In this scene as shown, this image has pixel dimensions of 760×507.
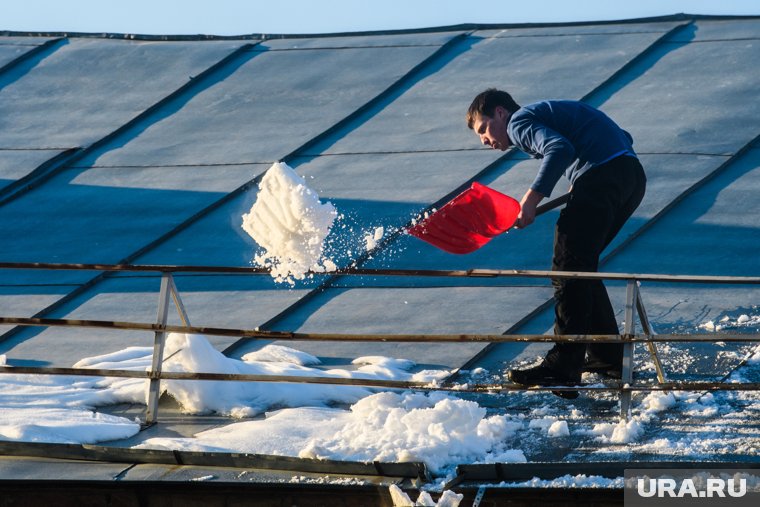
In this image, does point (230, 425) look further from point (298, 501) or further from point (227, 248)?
point (227, 248)

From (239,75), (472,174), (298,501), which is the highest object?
(239,75)

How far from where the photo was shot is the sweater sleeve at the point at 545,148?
18.9 ft

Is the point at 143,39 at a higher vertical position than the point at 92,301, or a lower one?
higher

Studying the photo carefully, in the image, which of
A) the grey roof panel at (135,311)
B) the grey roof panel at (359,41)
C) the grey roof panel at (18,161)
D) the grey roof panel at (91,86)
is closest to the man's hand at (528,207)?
the grey roof panel at (135,311)

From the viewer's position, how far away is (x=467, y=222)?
6.35 m

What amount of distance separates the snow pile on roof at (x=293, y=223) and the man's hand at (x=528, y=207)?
924mm

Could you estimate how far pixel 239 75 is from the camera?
→ 1277cm

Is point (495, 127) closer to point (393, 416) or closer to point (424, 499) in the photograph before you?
point (393, 416)

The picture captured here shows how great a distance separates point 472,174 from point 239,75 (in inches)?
160

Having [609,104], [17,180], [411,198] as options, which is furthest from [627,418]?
[17,180]

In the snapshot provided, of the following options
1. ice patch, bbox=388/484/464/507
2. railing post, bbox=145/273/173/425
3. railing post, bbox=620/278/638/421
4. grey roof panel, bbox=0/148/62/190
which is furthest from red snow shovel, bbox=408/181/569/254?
grey roof panel, bbox=0/148/62/190

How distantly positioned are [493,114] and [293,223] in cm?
117

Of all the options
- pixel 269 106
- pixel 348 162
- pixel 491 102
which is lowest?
pixel 348 162

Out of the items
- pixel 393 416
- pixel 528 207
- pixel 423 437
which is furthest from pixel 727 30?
pixel 423 437
